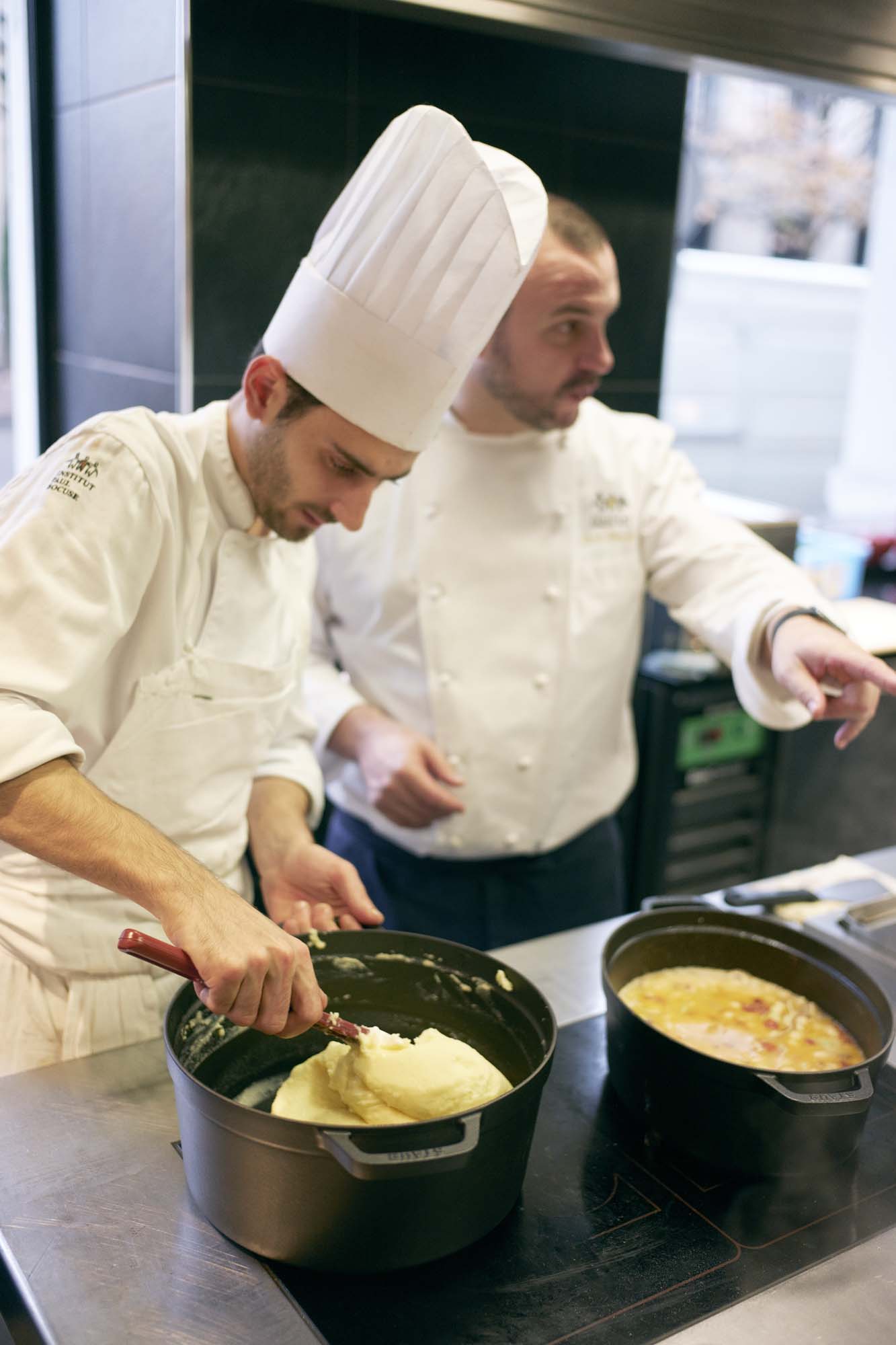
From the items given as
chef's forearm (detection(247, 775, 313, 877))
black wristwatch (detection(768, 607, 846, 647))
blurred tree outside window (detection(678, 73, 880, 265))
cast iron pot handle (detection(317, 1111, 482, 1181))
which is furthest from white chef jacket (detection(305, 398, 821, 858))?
blurred tree outside window (detection(678, 73, 880, 265))

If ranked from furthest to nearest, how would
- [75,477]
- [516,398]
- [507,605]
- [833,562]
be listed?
1. [833,562]
2. [507,605]
3. [516,398]
4. [75,477]

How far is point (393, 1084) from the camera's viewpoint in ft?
3.43

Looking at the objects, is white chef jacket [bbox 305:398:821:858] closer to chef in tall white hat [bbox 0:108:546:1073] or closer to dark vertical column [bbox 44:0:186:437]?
chef in tall white hat [bbox 0:108:546:1073]

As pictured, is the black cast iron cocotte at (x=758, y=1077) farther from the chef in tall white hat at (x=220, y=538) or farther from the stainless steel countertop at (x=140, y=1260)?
the chef in tall white hat at (x=220, y=538)

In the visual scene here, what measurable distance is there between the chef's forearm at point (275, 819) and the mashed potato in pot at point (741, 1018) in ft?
1.54

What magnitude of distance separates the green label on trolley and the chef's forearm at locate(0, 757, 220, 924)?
2.12m

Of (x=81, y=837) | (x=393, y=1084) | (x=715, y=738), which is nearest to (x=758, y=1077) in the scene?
(x=393, y=1084)

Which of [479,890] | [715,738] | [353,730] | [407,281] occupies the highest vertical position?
[407,281]

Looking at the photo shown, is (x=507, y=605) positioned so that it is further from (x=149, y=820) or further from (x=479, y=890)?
(x=149, y=820)

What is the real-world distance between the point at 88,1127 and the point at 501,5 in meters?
1.33

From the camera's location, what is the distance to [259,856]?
5.11ft

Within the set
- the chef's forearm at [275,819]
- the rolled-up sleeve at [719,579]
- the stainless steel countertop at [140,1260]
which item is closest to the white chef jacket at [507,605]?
the rolled-up sleeve at [719,579]

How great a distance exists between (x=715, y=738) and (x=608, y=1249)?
7.13ft

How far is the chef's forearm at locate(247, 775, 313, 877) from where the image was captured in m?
1.54
